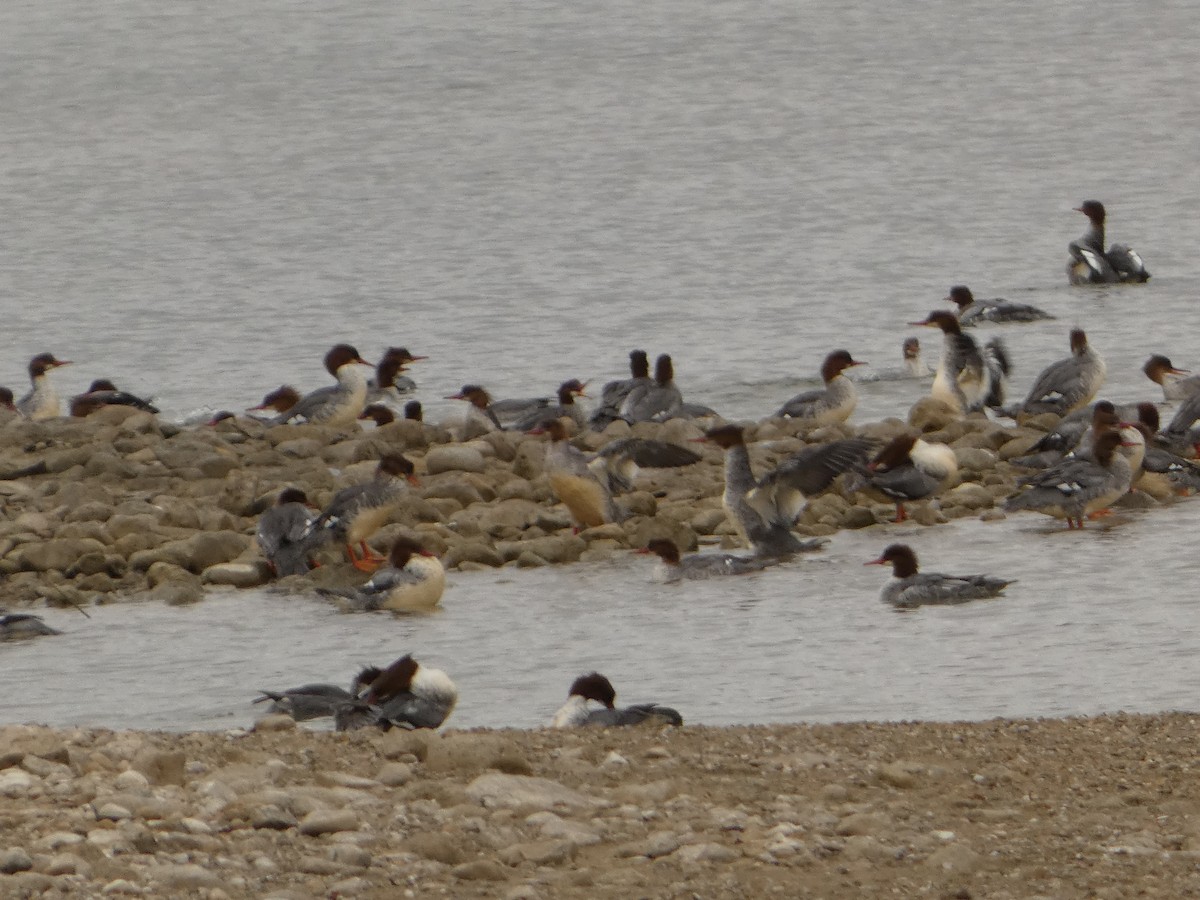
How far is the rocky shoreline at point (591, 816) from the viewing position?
6.55m

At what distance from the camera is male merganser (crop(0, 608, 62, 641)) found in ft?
40.3

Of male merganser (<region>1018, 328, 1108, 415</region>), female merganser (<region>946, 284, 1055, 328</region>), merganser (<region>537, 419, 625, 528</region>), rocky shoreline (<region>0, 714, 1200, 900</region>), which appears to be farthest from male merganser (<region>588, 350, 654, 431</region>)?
rocky shoreline (<region>0, 714, 1200, 900</region>)

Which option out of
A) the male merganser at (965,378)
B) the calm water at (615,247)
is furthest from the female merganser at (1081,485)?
the male merganser at (965,378)

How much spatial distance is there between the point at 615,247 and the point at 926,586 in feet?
64.9

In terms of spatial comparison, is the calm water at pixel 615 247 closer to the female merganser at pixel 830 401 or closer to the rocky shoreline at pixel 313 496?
the rocky shoreline at pixel 313 496

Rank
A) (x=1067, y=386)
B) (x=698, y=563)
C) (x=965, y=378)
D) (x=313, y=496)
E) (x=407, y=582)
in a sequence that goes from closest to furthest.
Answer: (x=407, y=582)
(x=698, y=563)
(x=313, y=496)
(x=1067, y=386)
(x=965, y=378)

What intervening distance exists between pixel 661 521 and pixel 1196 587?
128 inches

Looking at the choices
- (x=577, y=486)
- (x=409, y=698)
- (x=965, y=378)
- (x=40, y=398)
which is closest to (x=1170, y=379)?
(x=965, y=378)

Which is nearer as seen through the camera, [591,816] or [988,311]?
[591,816]

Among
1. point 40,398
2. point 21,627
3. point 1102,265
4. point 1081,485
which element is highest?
point 1102,265

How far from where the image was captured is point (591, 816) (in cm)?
725

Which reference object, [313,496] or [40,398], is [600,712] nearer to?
[313,496]

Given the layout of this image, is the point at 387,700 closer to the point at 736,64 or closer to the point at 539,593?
the point at 539,593

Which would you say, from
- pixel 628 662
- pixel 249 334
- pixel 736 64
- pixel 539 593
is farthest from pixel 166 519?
pixel 736 64
